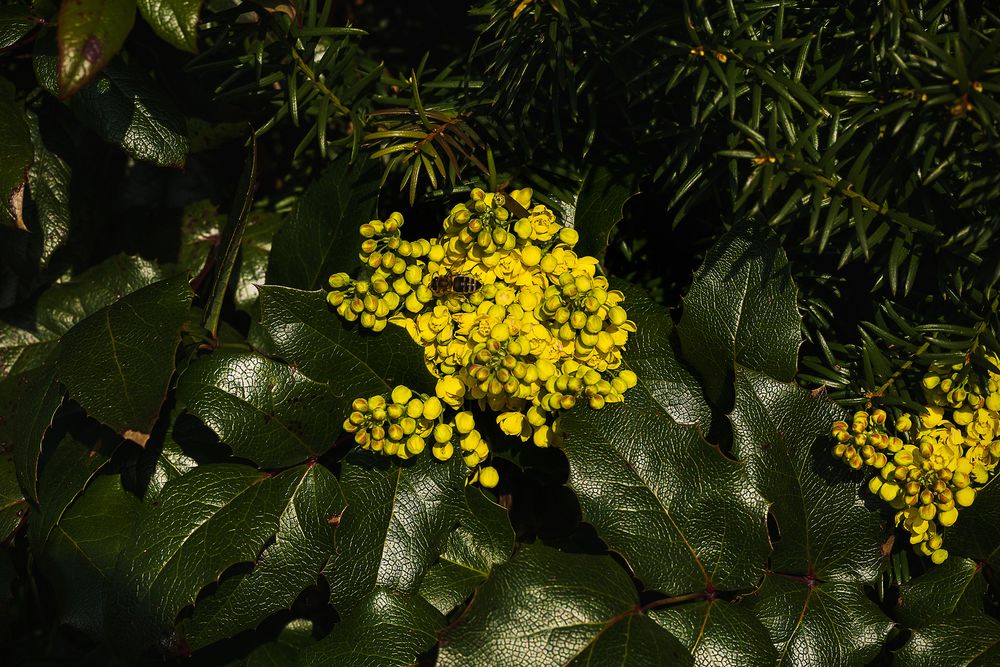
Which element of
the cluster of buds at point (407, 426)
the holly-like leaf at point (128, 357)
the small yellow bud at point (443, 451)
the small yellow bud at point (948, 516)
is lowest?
the small yellow bud at point (948, 516)

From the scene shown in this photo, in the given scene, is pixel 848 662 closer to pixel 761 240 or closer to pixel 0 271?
pixel 761 240

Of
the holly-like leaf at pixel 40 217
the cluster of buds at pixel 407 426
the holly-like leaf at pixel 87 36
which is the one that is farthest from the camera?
the holly-like leaf at pixel 40 217

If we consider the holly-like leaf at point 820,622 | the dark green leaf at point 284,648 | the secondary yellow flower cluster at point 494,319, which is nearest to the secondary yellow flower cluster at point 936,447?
the holly-like leaf at point 820,622

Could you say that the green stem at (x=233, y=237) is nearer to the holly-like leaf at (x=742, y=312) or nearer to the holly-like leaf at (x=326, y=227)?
the holly-like leaf at (x=326, y=227)

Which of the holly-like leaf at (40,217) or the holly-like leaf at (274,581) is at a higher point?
the holly-like leaf at (40,217)

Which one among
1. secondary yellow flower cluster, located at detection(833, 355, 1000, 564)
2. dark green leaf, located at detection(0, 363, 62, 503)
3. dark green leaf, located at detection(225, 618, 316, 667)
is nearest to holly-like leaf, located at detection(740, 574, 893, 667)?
secondary yellow flower cluster, located at detection(833, 355, 1000, 564)

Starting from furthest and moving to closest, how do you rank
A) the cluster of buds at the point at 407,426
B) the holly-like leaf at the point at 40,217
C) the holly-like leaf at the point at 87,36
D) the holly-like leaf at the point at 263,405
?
the holly-like leaf at the point at 40,217, the holly-like leaf at the point at 263,405, the cluster of buds at the point at 407,426, the holly-like leaf at the point at 87,36

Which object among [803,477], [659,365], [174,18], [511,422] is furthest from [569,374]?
[174,18]

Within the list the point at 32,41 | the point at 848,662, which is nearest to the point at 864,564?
the point at 848,662
